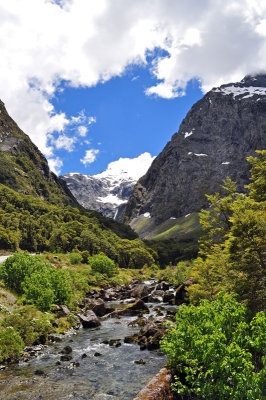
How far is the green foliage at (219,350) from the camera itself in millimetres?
9422

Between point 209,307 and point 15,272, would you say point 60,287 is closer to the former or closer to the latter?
point 15,272

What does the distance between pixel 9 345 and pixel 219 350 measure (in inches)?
695

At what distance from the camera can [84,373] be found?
18812 millimetres

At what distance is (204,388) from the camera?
10.2m

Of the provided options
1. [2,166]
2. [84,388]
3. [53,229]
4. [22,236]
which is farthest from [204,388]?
[2,166]

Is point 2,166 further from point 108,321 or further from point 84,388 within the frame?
point 84,388

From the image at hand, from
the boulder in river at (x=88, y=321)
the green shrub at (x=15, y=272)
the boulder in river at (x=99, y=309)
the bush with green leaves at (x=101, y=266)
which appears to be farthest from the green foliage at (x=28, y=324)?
the bush with green leaves at (x=101, y=266)

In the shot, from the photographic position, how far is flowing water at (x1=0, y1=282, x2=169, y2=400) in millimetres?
15632

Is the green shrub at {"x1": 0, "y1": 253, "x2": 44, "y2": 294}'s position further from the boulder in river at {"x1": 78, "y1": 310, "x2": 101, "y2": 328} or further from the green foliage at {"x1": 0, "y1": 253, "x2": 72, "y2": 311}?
the boulder in river at {"x1": 78, "y1": 310, "x2": 101, "y2": 328}

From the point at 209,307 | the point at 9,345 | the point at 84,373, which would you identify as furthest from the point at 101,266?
the point at 209,307

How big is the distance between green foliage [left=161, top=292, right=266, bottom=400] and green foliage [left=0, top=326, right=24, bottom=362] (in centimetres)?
1361

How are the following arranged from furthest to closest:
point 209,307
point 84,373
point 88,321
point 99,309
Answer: point 99,309, point 88,321, point 84,373, point 209,307

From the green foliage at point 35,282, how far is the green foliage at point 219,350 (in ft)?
69.8

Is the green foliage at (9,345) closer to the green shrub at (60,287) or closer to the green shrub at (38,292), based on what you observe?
the green shrub at (38,292)
